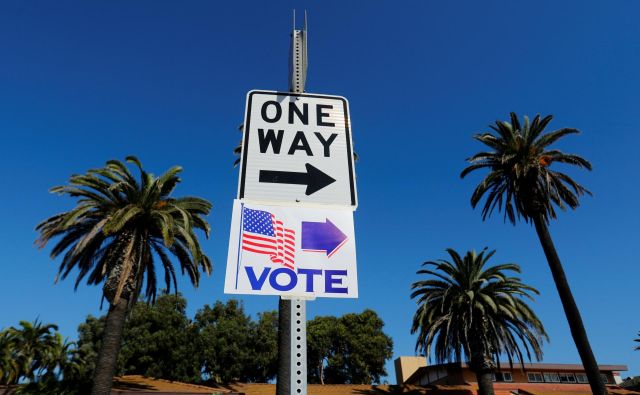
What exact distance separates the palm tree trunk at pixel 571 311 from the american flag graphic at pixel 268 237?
29866mm

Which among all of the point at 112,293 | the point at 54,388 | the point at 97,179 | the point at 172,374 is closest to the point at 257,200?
the point at 112,293

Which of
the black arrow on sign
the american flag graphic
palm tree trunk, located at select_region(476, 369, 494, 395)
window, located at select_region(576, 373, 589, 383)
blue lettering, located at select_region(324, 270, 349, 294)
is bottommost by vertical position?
blue lettering, located at select_region(324, 270, 349, 294)

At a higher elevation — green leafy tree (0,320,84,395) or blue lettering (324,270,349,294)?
green leafy tree (0,320,84,395)

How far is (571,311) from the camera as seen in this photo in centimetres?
2756

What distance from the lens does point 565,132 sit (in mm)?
29016

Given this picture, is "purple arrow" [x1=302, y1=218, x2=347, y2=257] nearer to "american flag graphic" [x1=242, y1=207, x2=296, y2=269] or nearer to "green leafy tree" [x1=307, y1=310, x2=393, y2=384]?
"american flag graphic" [x1=242, y1=207, x2=296, y2=269]

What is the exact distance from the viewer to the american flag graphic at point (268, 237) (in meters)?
2.85

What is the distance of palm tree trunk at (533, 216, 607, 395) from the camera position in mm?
26359

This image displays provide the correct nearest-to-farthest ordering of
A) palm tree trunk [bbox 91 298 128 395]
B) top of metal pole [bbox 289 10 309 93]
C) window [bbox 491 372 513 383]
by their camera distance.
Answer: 1. top of metal pole [bbox 289 10 309 93]
2. palm tree trunk [bbox 91 298 128 395]
3. window [bbox 491 372 513 383]

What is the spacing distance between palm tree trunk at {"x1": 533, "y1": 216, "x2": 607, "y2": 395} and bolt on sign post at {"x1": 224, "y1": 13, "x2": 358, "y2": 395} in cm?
2936

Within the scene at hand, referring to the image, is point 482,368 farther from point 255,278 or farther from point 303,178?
point 255,278

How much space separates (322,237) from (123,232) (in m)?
20.8

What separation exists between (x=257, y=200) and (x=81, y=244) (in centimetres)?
2048

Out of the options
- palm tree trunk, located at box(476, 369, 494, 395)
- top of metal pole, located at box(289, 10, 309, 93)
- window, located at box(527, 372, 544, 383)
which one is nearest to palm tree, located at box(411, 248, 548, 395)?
palm tree trunk, located at box(476, 369, 494, 395)
